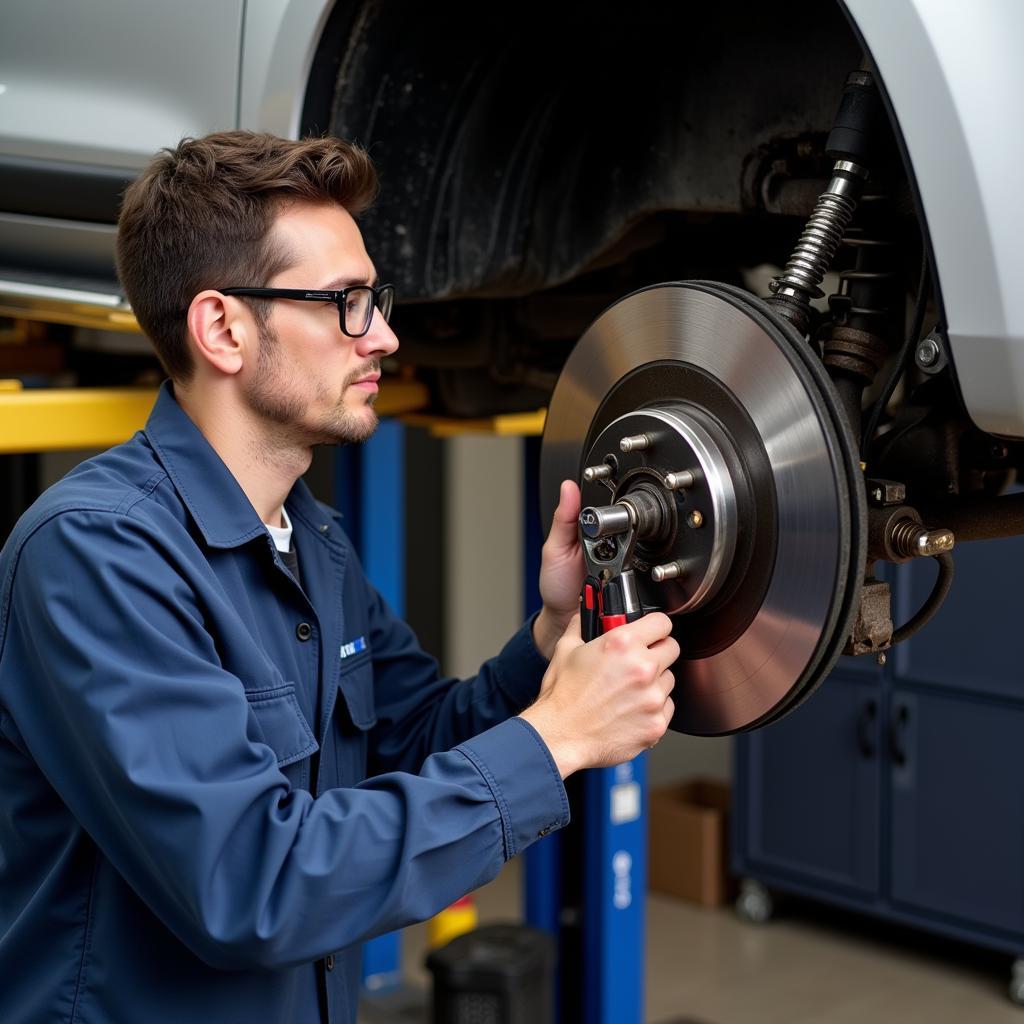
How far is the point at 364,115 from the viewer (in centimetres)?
128

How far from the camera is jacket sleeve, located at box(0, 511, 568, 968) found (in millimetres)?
832

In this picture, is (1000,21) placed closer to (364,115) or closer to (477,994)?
(364,115)

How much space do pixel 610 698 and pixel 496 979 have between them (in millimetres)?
1459

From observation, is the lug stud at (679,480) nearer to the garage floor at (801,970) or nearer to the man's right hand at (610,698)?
the man's right hand at (610,698)

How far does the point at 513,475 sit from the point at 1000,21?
343 centimetres

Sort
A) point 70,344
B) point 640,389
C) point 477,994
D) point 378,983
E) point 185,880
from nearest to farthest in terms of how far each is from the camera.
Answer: point 185,880 → point 640,389 → point 70,344 → point 477,994 → point 378,983

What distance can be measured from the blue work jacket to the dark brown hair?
87mm

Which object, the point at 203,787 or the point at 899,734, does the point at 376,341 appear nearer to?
the point at 203,787

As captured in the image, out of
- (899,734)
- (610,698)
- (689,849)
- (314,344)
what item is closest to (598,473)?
(610,698)

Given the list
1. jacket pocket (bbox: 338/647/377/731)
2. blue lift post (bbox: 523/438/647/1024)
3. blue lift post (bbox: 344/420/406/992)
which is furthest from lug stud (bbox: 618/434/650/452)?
blue lift post (bbox: 344/420/406/992)

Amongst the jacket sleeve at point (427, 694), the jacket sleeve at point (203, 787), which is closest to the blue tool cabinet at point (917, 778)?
the jacket sleeve at point (427, 694)

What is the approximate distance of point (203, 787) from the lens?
830 millimetres

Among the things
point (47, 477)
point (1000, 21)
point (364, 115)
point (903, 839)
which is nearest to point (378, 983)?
point (903, 839)

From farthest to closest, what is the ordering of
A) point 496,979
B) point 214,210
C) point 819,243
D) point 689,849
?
point 689,849, point 496,979, point 214,210, point 819,243
